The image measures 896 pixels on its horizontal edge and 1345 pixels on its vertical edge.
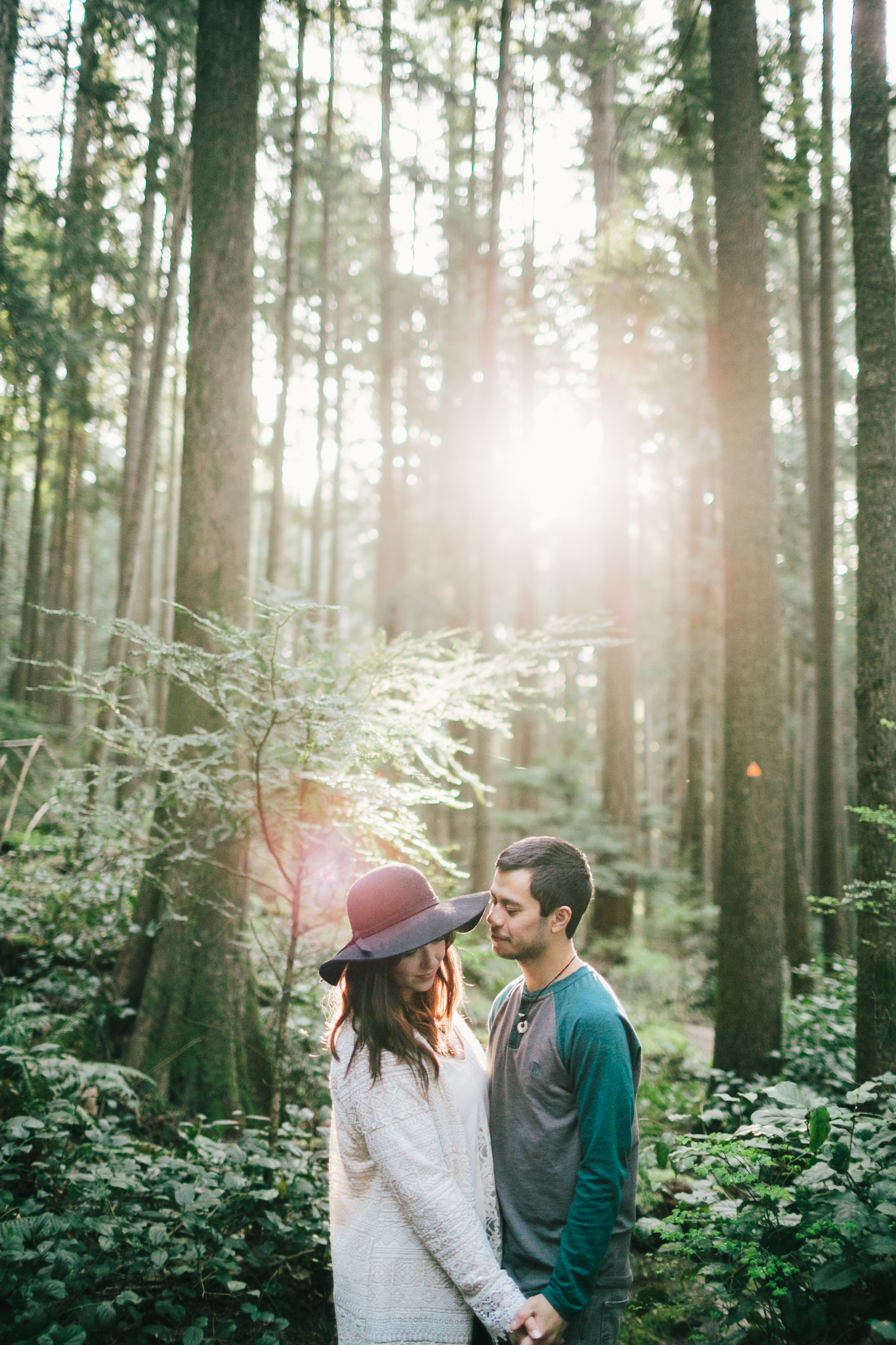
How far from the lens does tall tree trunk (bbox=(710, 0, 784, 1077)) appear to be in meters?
6.00

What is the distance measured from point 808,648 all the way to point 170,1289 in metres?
18.1

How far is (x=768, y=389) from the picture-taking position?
20.8 feet

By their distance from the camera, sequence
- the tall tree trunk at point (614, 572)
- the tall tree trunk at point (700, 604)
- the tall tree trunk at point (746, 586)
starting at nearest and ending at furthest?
1. the tall tree trunk at point (746, 586)
2. the tall tree trunk at point (614, 572)
3. the tall tree trunk at point (700, 604)

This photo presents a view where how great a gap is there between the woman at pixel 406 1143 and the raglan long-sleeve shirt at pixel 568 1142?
0.09 metres

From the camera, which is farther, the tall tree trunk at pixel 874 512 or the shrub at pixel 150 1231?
the tall tree trunk at pixel 874 512

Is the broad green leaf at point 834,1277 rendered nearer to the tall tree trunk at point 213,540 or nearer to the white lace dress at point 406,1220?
the white lace dress at point 406,1220

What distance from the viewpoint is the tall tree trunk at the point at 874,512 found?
16.3 ft

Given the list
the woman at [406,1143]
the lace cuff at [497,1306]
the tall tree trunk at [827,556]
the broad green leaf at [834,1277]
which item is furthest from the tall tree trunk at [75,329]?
the tall tree trunk at [827,556]

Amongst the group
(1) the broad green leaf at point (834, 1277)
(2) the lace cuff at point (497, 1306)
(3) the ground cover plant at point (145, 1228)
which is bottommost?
(3) the ground cover plant at point (145, 1228)

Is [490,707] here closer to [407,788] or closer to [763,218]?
[407,788]

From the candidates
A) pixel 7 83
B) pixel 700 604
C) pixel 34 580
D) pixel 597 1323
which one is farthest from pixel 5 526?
pixel 597 1323

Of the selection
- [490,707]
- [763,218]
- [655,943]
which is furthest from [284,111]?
[655,943]

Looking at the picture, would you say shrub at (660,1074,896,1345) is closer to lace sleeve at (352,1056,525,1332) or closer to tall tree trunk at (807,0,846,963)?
lace sleeve at (352,1056,525,1332)

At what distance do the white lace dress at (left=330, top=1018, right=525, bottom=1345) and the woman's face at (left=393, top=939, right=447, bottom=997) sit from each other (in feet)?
0.68
